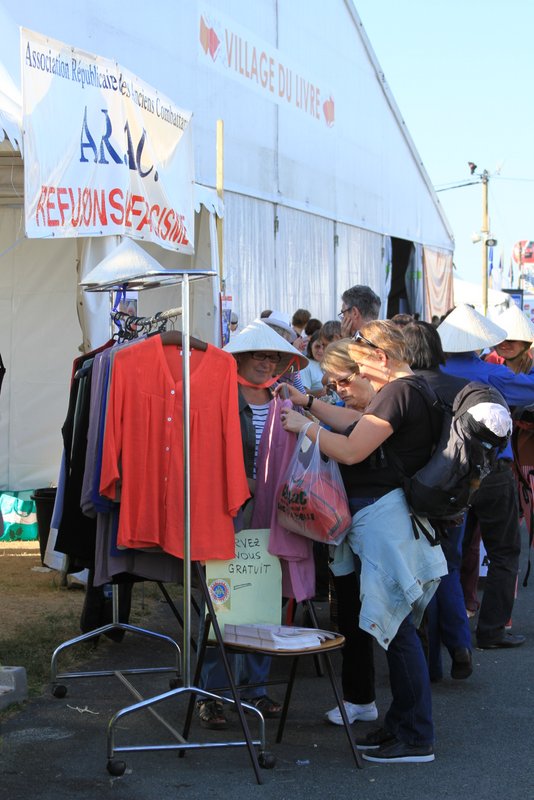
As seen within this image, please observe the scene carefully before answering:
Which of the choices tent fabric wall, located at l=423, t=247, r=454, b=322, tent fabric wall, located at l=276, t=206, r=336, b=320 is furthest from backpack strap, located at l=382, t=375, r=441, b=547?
tent fabric wall, located at l=423, t=247, r=454, b=322

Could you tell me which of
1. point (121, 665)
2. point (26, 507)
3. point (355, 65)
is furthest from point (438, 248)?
point (121, 665)

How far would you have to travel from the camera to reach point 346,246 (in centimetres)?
1519

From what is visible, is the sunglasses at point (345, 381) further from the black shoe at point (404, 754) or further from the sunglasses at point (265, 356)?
the black shoe at point (404, 754)

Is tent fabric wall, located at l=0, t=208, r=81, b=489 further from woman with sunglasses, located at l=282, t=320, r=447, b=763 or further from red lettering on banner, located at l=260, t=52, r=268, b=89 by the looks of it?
woman with sunglasses, located at l=282, t=320, r=447, b=763

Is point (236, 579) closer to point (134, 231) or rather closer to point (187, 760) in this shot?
point (187, 760)

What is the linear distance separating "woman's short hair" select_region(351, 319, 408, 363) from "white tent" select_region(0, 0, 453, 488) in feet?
9.34

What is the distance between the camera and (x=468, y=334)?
594cm

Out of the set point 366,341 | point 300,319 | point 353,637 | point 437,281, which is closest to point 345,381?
point 366,341

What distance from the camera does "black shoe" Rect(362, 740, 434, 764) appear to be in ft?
13.6

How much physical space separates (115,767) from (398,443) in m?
1.69

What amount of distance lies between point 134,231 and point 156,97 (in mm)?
1212

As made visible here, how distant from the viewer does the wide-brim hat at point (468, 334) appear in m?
5.91

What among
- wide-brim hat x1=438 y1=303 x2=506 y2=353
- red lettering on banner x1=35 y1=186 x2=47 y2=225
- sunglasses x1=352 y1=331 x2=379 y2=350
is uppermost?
red lettering on banner x1=35 y1=186 x2=47 y2=225

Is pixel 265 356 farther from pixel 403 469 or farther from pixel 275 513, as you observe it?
pixel 403 469
